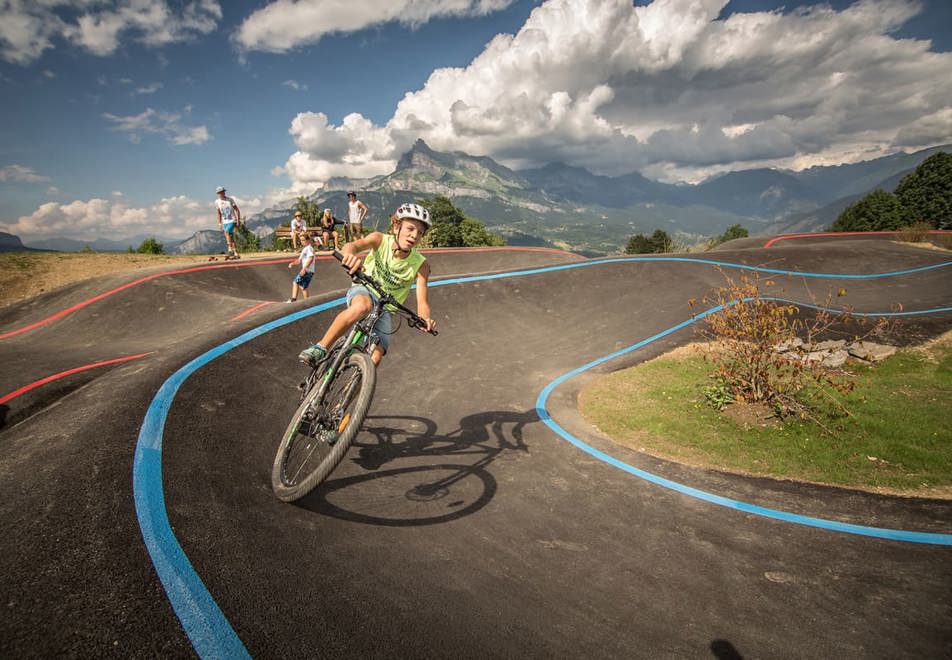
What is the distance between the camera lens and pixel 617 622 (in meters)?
2.74

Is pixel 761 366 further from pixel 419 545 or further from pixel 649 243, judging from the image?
pixel 649 243

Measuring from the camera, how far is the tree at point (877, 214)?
6303 cm

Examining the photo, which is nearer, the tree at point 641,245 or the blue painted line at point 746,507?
the blue painted line at point 746,507

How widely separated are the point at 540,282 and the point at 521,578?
1221 centimetres

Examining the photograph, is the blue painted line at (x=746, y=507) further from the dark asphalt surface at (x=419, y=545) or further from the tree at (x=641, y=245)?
the tree at (x=641, y=245)

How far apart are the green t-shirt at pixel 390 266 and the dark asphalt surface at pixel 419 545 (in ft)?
7.39

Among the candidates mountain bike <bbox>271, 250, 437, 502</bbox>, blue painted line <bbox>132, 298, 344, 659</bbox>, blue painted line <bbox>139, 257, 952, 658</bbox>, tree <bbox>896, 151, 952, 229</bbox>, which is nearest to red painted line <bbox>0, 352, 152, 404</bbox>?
blue painted line <bbox>139, 257, 952, 658</bbox>

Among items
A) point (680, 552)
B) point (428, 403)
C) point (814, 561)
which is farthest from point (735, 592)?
point (428, 403)

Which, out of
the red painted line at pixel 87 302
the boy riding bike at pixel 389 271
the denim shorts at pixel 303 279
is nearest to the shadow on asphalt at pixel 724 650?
the boy riding bike at pixel 389 271

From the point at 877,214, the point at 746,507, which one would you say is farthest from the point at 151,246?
the point at 877,214

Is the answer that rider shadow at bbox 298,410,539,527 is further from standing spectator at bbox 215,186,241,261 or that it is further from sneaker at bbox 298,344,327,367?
standing spectator at bbox 215,186,241,261

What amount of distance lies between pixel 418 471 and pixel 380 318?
1.91 meters

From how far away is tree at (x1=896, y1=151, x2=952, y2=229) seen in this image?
60.2m

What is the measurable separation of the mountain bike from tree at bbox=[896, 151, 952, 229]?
8800 centimetres
